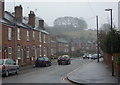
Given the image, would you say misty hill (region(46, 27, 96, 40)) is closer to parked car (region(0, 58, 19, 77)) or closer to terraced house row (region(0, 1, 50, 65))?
terraced house row (region(0, 1, 50, 65))

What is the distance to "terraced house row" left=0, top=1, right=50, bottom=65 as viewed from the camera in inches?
1304

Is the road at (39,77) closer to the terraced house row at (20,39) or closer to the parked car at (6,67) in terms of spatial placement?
the parked car at (6,67)

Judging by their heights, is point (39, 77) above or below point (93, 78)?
below

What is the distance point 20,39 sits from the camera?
38031 mm

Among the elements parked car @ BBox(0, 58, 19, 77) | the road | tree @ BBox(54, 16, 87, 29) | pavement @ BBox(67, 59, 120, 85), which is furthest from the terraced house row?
tree @ BBox(54, 16, 87, 29)

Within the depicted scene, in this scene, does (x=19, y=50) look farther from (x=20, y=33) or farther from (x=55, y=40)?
(x=55, y=40)

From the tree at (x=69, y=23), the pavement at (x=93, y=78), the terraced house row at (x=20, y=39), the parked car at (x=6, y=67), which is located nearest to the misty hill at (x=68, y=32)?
the tree at (x=69, y=23)

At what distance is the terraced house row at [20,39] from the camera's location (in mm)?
33125

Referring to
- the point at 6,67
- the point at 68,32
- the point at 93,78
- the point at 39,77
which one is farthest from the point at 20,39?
the point at 68,32

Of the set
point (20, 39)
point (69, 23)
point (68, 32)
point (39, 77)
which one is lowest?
point (39, 77)

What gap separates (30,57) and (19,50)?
4.84 m

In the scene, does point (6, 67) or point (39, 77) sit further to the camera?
point (6, 67)

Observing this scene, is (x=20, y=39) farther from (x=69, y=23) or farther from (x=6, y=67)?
(x=69, y=23)

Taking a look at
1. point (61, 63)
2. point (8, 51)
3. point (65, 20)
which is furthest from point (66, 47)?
point (8, 51)
